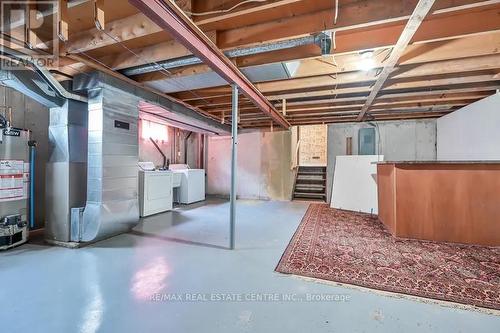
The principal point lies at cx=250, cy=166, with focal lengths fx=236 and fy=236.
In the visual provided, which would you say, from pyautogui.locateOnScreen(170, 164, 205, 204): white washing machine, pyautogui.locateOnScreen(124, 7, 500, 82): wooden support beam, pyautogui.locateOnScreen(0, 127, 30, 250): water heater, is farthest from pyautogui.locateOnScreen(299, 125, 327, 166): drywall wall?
pyautogui.locateOnScreen(0, 127, 30, 250): water heater

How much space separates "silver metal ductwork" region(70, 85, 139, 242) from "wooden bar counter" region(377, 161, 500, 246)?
381 centimetres

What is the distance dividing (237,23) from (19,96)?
3.25 m

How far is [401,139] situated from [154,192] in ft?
19.7

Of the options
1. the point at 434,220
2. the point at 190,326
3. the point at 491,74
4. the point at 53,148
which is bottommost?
the point at 190,326

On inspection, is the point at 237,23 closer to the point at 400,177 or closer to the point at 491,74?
the point at 400,177

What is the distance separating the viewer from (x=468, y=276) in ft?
7.00

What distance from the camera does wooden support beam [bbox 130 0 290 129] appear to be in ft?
5.24

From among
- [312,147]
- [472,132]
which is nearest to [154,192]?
[472,132]

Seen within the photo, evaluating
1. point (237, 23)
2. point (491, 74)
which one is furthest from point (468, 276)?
point (237, 23)

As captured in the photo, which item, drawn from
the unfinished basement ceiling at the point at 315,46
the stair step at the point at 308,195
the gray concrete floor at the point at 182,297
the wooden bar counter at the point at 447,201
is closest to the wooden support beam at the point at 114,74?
the unfinished basement ceiling at the point at 315,46

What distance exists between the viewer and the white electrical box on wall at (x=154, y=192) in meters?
4.42

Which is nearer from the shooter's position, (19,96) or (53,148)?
(53,148)

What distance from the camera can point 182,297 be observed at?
1.81 meters

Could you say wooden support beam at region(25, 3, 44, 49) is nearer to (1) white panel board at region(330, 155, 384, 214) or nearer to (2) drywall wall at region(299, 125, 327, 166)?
(1) white panel board at region(330, 155, 384, 214)
